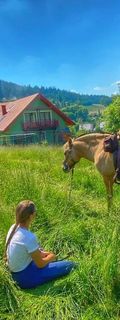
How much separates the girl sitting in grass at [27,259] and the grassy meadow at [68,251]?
0.11 meters

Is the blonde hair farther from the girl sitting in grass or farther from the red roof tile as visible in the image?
the red roof tile

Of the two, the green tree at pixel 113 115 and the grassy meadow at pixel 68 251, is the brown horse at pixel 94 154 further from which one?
the green tree at pixel 113 115

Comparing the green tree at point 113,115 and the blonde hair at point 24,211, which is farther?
the green tree at point 113,115

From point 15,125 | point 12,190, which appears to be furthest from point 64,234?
point 15,125

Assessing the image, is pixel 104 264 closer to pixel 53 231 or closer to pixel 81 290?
pixel 81 290

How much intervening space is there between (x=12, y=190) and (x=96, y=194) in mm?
2351

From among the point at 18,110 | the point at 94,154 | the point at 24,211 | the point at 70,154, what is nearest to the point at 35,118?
the point at 18,110

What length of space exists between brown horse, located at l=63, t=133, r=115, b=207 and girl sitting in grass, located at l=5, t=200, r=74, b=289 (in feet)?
8.42

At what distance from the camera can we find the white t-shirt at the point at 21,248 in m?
4.91

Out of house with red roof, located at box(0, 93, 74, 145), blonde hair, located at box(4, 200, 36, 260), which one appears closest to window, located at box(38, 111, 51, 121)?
house with red roof, located at box(0, 93, 74, 145)

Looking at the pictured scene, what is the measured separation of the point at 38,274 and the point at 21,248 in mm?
383

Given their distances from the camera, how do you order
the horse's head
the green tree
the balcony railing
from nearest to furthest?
the horse's head < the balcony railing < the green tree

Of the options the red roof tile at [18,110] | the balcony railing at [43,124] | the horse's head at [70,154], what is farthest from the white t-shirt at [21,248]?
the balcony railing at [43,124]

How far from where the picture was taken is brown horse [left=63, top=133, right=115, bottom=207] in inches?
325
